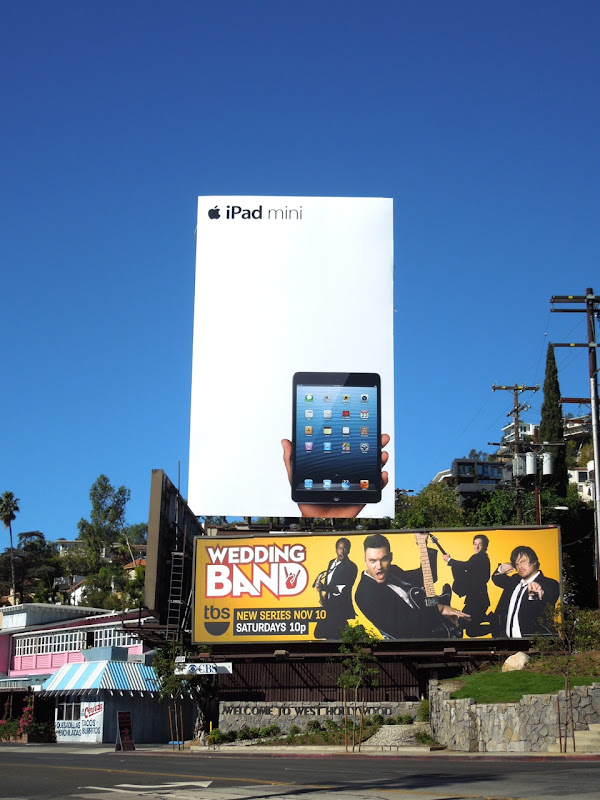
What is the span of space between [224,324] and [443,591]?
57.3 feet

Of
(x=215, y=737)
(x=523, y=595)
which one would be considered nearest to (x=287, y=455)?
(x=523, y=595)

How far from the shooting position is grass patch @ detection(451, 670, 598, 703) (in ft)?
110

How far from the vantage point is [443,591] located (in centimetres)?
4497

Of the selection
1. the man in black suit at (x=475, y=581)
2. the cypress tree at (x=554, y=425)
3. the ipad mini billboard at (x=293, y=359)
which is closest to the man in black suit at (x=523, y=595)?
the man in black suit at (x=475, y=581)

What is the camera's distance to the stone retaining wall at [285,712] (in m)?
44.3

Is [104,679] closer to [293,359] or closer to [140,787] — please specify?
[293,359]

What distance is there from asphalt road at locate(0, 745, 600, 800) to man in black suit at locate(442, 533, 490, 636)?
15.5 meters

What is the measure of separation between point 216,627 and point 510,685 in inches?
612

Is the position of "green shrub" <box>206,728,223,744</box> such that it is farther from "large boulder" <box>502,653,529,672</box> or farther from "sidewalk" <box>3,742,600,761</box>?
"large boulder" <box>502,653,529,672</box>

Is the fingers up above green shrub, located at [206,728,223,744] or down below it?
above

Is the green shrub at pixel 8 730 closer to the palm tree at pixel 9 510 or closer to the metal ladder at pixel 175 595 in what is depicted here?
the metal ladder at pixel 175 595

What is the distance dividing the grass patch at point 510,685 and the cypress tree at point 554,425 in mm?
43288

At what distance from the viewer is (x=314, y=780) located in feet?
67.8

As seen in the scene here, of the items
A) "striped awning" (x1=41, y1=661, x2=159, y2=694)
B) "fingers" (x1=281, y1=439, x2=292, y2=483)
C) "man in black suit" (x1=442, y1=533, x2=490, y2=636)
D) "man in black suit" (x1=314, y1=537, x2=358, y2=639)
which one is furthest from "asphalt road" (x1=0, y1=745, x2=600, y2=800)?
"striped awning" (x1=41, y1=661, x2=159, y2=694)
